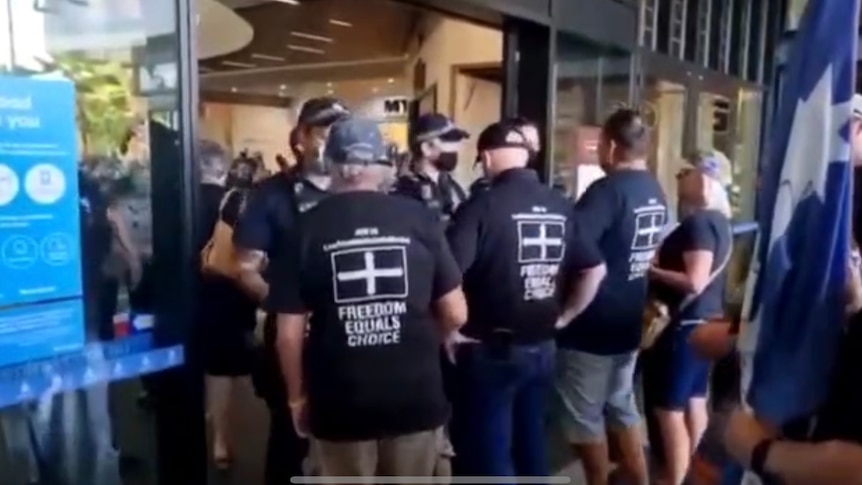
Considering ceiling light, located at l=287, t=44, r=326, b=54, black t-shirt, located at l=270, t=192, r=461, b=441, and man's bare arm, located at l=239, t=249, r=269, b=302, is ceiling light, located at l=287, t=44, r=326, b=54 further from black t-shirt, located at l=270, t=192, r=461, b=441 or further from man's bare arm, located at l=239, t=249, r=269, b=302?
black t-shirt, located at l=270, t=192, r=461, b=441

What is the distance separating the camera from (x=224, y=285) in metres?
3.17

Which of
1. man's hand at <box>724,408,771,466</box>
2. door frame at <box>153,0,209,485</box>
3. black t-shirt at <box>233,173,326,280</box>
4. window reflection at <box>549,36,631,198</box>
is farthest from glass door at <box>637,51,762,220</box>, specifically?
man's hand at <box>724,408,771,466</box>

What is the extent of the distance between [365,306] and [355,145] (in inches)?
16.5

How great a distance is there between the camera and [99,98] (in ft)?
8.34

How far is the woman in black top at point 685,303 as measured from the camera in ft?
11.0

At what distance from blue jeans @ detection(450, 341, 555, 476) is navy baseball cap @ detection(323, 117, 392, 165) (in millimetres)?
915

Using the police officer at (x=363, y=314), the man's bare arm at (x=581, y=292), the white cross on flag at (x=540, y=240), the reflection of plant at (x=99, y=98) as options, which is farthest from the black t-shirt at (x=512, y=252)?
the reflection of plant at (x=99, y=98)

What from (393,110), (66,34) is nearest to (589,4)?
(66,34)

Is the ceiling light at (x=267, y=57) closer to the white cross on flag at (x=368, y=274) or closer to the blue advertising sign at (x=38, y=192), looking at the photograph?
the blue advertising sign at (x=38, y=192)

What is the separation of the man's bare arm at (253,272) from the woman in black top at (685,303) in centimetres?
145

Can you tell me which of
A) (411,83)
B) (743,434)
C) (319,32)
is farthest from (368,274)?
(319,32)

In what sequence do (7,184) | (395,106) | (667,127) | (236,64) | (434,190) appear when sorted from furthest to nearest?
(236,64) < (395,106) < (667,127) < (434,190) < (7,184)

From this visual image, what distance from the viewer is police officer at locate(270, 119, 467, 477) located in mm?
2311

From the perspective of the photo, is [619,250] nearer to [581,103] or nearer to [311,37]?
[581,103]
